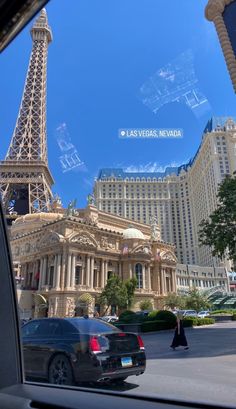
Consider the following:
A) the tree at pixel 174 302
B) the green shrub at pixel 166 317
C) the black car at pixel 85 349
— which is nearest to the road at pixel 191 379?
the black car at pixel 85 349

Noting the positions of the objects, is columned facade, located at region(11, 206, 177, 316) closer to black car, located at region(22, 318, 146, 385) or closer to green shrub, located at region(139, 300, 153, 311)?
green shrub, located at region(139, 300, 153, 311)

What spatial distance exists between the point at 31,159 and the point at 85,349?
230 ft

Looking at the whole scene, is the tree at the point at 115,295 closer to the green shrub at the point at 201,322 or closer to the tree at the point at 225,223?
the green shrub at the point at 201,322

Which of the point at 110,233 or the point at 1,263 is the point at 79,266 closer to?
the point at 110,233

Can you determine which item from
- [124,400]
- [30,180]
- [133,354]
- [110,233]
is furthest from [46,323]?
[30,180]

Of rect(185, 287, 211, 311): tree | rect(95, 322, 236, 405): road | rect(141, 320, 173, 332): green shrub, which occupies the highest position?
rect(95, 322, 236, 405): road

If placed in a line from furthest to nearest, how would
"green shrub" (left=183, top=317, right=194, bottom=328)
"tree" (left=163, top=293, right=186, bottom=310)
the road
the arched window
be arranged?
the arched window → "tree" (left=163, top=293, right=186, bottom=310) → "green shrub" (left=183, top=317, right=194, bottom=328) → the road

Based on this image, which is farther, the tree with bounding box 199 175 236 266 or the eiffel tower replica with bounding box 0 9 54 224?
the eiffel tower replica with bounding box 0 9 54 224

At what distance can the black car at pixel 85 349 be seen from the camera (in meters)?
4.21

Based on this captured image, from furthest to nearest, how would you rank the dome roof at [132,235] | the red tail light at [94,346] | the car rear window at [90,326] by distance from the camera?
the dome roof at [132,235]
the car rear window at [90,326]
the red tail light at [94,346]

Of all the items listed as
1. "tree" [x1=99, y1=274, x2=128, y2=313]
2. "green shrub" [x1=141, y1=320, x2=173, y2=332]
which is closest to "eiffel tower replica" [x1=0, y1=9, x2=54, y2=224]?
"tree" [x1=99, y1=274, x2=128, y2=313]

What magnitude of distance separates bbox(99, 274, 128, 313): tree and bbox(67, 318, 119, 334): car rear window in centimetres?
4028

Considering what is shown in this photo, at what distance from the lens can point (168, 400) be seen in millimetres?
1648

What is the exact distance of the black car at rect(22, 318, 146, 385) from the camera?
4211mm
